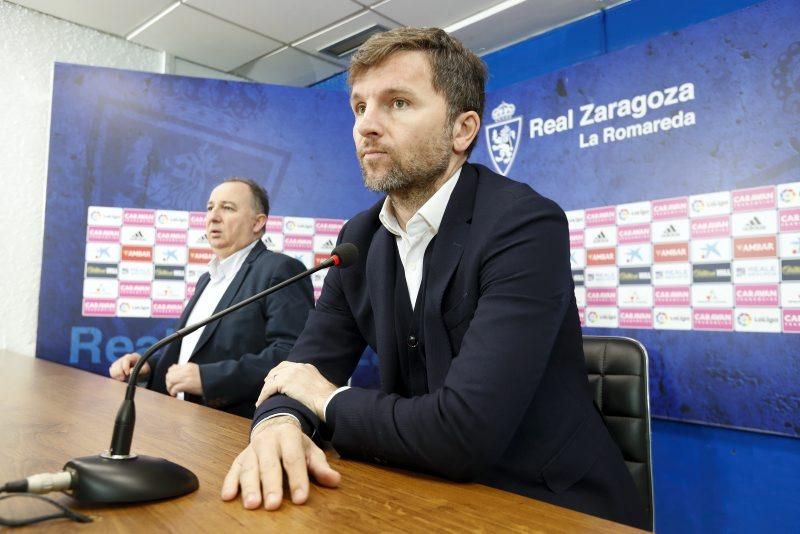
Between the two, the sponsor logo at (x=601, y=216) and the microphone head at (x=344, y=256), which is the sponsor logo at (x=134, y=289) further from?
the microphone head at (x=344, y=256)

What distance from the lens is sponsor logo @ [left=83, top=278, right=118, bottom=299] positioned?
2.97 meters

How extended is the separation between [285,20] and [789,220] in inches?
110

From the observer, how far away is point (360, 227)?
50.3 inches

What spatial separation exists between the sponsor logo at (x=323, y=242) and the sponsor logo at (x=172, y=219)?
28.3 inches

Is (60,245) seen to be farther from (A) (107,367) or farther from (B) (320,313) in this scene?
(B) (320,313)

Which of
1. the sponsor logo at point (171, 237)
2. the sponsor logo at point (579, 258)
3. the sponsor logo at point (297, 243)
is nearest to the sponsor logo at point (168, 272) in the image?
the sponsor logo at point (171, 237)

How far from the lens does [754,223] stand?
2066 mm

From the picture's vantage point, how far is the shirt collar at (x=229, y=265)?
2498 mm

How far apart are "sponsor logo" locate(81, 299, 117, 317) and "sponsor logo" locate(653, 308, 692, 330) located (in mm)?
2684

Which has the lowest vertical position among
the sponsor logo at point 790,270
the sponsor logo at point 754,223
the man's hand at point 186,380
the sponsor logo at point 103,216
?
the man's hand at point 186,380

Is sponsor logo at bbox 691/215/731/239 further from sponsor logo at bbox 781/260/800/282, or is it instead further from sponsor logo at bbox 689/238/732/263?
sponsor logo at bbox 781/260/800/282

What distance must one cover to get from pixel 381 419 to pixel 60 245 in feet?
9.12

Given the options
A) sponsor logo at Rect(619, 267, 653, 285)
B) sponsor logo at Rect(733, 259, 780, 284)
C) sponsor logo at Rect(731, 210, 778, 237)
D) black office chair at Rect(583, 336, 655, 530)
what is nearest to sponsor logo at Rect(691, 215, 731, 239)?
sponsor logo at Rect(731, 210, 778, 237)

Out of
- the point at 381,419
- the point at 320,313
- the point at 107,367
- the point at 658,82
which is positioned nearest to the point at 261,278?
the point at 320,313
